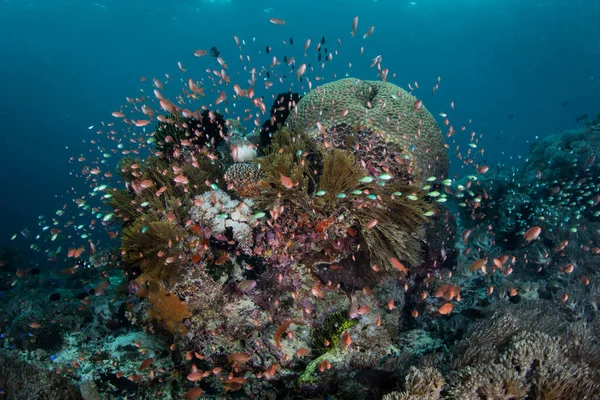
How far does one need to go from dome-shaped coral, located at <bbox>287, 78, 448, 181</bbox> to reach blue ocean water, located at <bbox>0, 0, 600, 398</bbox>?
28753 mm

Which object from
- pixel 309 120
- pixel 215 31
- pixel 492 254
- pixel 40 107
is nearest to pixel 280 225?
pixel 309 120

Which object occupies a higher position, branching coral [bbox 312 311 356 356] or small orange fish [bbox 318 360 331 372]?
small orange fish [bbox 318 360 331 372]

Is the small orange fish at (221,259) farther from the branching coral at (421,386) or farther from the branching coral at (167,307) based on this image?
the branching coral at (421,386)

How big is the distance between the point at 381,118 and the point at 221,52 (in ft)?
251

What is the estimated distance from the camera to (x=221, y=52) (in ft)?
241

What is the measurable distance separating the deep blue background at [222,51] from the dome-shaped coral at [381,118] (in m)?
32.8

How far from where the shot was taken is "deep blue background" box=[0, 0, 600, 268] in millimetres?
54156

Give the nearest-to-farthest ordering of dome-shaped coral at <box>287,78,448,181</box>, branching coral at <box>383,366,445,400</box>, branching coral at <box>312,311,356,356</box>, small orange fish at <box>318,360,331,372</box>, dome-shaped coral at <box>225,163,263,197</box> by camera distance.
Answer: branching coral at <box>383,366,445,400</box>
small orange fish at <box>318,360,331,372</box>
branching coral at <box>312,311,356,356</box>
dome-shaped coral at <box>225,163,263,197</box>
dome-shaped coral at <box>287,78,448,181</box>

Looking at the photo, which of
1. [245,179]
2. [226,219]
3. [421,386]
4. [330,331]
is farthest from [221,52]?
[421,386]

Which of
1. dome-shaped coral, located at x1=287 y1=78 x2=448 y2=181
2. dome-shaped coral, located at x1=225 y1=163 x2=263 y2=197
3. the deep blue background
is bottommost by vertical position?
the deep blue background

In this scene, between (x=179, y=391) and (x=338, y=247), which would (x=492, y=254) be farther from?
(x=179, y=391)

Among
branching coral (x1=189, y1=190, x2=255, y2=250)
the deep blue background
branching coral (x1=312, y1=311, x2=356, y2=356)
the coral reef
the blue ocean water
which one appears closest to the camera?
the coral reef

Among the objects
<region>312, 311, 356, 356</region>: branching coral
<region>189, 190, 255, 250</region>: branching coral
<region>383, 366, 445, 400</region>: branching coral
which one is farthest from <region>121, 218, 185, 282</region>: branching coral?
<region>383, 366, 445, 400</region>: branching coral

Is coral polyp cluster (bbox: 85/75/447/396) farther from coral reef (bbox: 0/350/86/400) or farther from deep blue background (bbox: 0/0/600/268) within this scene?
deep blue background (bbox: 0/0/600/268)
